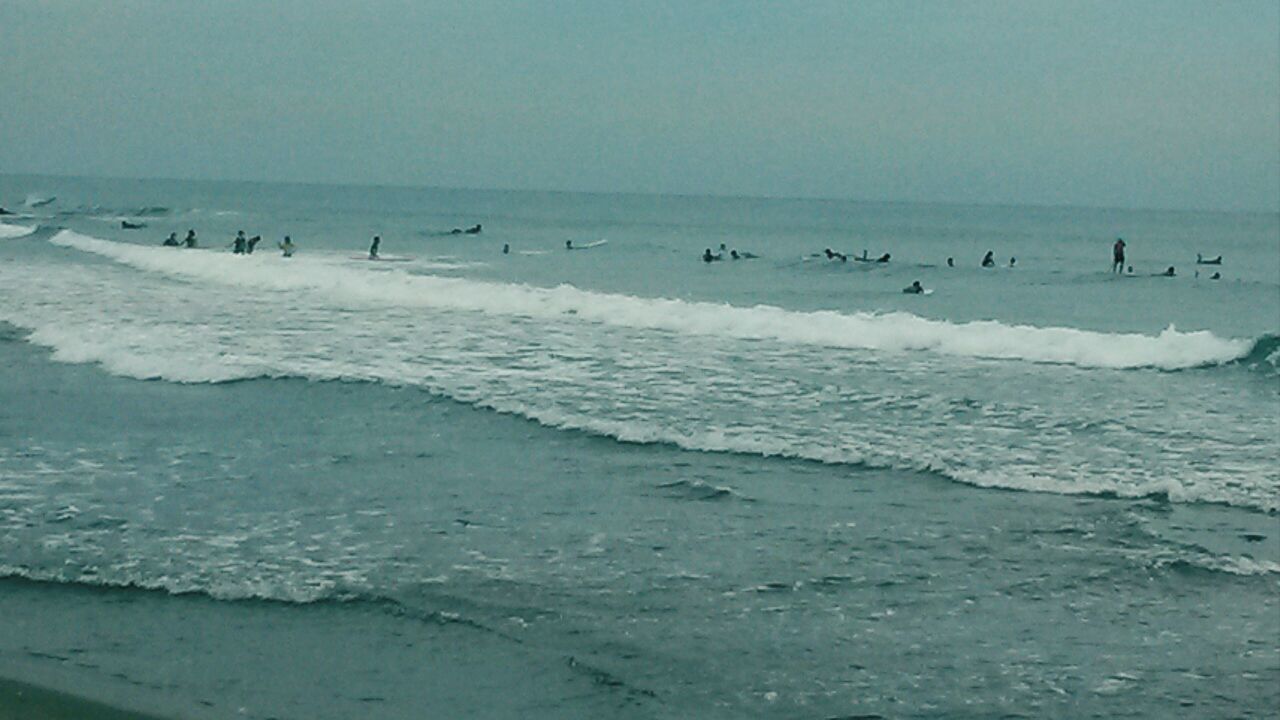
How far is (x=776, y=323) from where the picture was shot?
26.5 meters

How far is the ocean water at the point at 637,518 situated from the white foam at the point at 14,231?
110ft

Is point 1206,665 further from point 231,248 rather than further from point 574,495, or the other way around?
point 231,248

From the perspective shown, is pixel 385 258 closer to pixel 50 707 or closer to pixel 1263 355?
pixel 1263 355

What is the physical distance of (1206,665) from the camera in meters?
7.84

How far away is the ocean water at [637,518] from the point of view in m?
7.45

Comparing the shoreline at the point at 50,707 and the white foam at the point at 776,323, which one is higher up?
the white foam at the point at 776,323

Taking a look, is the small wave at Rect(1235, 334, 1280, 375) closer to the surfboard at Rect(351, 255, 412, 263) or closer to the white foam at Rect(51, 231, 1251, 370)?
the white foam at Rect(51, 231, 1251, 370)

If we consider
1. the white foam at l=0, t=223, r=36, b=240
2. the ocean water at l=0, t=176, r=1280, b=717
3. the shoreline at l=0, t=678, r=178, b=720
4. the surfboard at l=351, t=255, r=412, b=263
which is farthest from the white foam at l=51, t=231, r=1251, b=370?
the white foam at l=0, t=223, r=36, b=240

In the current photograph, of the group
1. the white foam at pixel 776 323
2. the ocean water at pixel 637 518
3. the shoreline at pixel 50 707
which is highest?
the white foam at pixel 776 323

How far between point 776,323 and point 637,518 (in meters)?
15.9

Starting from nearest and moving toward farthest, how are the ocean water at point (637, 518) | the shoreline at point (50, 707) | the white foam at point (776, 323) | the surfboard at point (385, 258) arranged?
the shoreline at point (50, 707), the ocean water at point (637, 518), the white foam at point (776, 323), the surfboard at point (385, 258)

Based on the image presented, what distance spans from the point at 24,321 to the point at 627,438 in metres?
15.2

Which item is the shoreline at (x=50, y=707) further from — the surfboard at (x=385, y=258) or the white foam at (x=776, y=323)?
the surfboard at (x=385, y=258)

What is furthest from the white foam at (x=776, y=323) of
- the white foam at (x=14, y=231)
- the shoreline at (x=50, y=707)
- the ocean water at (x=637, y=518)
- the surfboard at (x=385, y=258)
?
the white foam at (x=14, y=231)
